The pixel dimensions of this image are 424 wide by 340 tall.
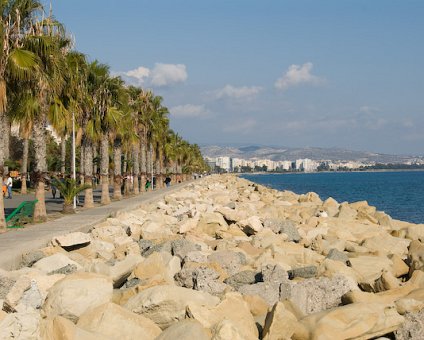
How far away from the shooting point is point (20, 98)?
16844mm

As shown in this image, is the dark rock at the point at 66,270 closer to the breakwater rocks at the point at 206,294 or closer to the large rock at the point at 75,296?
the breakwater rocks at the point at 206,294

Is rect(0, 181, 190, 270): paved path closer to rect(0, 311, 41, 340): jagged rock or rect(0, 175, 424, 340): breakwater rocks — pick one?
rect(0, 175, 424, 340): breakwater rocks

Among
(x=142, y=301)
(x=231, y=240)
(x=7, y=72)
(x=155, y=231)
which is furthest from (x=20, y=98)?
(x=142, y=301)

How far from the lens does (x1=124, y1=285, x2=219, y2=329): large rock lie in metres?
6.84

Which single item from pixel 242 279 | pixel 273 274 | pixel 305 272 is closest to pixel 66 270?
pixel 242 279

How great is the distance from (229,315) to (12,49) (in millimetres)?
10986

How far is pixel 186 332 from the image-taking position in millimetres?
6047

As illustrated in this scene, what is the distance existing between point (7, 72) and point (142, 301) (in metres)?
9.89

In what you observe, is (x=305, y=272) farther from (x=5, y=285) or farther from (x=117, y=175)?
(x=117, y=175)

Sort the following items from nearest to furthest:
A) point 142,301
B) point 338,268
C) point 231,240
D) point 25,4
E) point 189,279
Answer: point 142,301 → point 189,279 → point 338,268 → point 231,240 → point 25,4

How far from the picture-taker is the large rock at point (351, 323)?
6320 millimetres

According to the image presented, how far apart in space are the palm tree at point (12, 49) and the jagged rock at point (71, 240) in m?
3.69

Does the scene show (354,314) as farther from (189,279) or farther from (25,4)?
(25,4)

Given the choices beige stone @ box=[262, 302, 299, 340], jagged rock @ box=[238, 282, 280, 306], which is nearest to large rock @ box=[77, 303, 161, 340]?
beige stone @ box=[262, 302, 299, 340]
